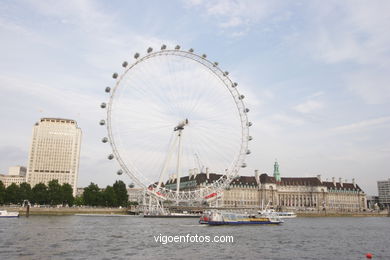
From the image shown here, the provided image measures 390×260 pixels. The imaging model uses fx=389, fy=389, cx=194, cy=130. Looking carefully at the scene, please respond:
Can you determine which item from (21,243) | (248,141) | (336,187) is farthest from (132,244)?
(336,187)

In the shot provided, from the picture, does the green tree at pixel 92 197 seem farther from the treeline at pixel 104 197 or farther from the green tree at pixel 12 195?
the green tree at pixel 12 195

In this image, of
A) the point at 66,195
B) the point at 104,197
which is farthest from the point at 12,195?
the point at 104,197

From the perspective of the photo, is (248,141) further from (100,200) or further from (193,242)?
(100,200)

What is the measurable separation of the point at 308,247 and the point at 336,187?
6198 inches

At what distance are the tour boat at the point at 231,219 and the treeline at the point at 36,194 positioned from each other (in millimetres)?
53514

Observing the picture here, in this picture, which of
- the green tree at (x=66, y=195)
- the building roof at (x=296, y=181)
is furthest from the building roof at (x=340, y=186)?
the green tree at (x=66, y=195)

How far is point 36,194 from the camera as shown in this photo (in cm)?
10331

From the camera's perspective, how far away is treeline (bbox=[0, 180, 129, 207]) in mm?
100250

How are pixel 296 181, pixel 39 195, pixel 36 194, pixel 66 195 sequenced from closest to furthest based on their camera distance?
1. pixel 39 195
2. pixel 36 194
3. pixel 66 195
4. pixel 296 181

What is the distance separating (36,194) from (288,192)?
115 m

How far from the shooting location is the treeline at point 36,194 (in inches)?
3920

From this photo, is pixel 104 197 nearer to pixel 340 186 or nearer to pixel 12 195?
pixel 12 195

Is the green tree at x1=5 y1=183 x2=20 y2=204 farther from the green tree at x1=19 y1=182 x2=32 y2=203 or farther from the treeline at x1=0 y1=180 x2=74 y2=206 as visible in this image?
the green tree at x1=19 y1=182 x2=32 y2=203

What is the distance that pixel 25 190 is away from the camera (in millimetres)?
103438
